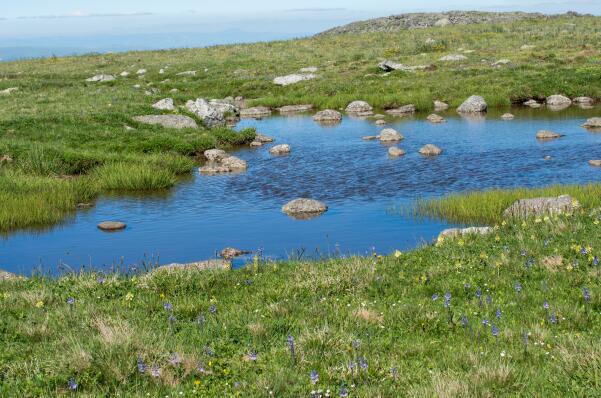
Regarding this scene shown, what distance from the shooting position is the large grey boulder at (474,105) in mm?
45406

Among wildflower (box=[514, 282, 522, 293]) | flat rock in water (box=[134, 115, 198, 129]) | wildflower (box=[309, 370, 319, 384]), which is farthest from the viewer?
flat rock in water (box=[134, 115, 198, 129])

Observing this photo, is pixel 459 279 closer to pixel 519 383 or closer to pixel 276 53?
pixel 519 383

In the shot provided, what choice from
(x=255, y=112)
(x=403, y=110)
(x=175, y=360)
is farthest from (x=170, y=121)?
(x=175, y=360)

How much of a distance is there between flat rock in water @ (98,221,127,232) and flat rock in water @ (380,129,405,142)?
1758 cm

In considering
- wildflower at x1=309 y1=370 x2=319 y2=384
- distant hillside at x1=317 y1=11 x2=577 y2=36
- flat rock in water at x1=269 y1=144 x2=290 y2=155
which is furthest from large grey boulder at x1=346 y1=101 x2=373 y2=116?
distant hillside at x1=317 y1=11 x2=577 y2=36

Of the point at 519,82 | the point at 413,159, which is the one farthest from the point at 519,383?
the point at 519,82

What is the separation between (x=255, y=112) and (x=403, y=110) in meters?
11.6

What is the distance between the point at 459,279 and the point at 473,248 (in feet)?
6.57

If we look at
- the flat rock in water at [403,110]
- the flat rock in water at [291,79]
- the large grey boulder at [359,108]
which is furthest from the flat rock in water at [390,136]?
the flat rock in water at [291,79]

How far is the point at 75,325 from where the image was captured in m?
9.75

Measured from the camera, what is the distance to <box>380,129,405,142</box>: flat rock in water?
117 ft

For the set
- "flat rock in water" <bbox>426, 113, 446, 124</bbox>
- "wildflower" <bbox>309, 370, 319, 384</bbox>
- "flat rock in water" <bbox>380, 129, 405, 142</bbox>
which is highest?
"wildflower" <bbox>309, 370, 319, 384</bbox>

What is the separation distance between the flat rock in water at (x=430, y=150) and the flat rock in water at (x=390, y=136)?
13.5 ft

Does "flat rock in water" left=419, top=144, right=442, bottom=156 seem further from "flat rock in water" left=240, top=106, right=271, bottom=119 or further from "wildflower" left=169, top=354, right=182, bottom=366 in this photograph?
"wildflower" left=169, top=354, right=182, bottom=366
